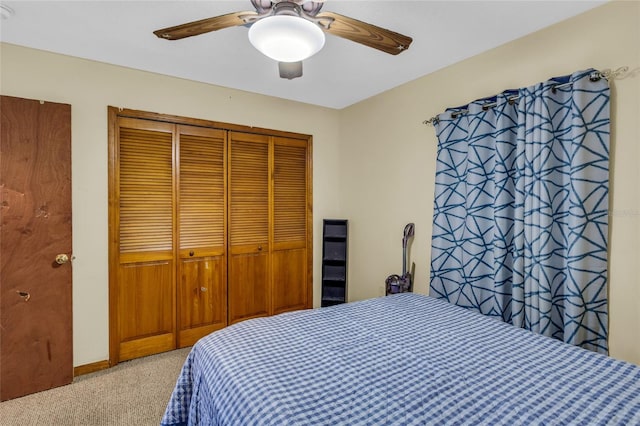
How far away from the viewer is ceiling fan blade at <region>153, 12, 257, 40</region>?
1555mm

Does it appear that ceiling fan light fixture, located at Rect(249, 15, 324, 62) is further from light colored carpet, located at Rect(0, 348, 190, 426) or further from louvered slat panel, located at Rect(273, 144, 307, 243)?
light colored carpet, located at Rect(0, 348, 190, 426)

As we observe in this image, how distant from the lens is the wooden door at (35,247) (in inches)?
88.9

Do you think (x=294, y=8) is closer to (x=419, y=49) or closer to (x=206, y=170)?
(x=419, y=49)

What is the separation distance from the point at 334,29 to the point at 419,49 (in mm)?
1037

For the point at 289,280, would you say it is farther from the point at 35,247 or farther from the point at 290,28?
the point at 290,28

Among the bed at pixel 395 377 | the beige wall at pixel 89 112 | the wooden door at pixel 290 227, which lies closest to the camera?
the bed at pixel 395 377

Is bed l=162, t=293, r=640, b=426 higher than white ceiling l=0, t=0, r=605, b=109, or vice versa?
white ceiling l=0, t=0, r=605, b=109

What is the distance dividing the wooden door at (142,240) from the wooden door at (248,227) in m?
0.57

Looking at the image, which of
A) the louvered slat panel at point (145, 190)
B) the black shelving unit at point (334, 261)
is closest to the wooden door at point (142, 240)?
the louvered slat panel at point (145, 190)

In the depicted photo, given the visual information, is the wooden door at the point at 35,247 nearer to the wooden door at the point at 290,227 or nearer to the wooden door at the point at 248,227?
the wooden door at the point at 248,227

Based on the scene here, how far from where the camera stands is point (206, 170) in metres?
3.16

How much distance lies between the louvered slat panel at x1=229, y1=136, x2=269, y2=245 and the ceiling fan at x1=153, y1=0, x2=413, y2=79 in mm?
1721

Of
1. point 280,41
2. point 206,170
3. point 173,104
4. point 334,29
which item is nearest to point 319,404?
point 280,41

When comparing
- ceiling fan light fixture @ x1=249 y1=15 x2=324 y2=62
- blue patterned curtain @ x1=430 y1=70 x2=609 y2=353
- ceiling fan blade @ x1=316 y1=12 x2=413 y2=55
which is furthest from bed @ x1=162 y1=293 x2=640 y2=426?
ceiling fan blade @ x1=316 y1=12 x2=413 y2=55
